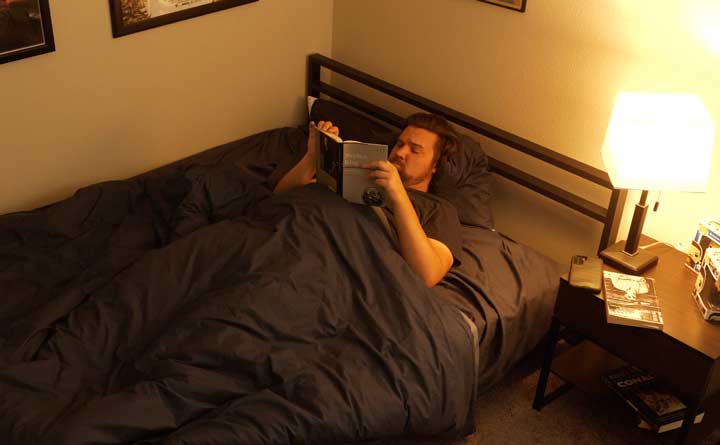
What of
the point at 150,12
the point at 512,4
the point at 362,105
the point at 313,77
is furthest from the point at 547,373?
the point at 150,12

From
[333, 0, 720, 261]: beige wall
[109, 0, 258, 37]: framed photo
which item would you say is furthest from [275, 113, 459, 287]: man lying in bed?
[109, 0, 258, 37]: framed photo

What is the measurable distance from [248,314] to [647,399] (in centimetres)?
119

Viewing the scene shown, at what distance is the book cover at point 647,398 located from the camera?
87.7 inches

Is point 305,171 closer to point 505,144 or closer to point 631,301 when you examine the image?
point 505,144

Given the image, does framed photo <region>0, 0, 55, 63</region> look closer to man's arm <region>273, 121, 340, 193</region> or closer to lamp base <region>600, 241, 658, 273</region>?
man's arm <region>273, 121, 340, 193</region>

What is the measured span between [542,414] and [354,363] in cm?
78

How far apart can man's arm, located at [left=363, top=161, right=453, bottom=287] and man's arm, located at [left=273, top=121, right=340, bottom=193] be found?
324 millimetres

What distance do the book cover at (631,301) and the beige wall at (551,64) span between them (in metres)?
0.38

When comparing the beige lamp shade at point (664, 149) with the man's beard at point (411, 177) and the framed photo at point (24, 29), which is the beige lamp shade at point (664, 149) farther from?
the framed photo at point (24, 29)

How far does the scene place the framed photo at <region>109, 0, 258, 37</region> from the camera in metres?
2.63

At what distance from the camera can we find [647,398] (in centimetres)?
229

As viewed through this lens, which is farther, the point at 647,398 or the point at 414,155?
the point at 414,155

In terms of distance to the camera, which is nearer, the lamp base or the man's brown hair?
the lamp base

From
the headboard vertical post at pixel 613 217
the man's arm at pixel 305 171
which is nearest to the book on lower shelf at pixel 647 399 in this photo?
the headboard vertical post at pixel 613 217
